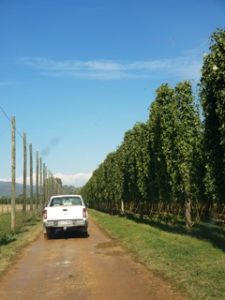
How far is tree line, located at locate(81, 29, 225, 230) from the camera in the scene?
621 inches

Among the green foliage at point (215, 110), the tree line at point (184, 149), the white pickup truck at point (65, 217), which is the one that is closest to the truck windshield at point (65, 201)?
the white pickup truck at point (65, 217)

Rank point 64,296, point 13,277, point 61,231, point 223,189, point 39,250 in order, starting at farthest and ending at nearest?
point 61,231, point 39,250, point 223,189, point 13,277, point 64,296

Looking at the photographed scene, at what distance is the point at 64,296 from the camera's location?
10.0m

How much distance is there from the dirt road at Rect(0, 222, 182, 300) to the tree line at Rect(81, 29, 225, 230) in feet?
13.4

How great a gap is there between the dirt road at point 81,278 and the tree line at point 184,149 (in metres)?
4.08

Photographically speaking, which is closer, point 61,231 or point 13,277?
point 13,277

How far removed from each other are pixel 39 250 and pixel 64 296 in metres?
9.44

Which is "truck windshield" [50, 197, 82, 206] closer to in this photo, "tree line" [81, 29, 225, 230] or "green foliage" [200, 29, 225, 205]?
"tree line" [81, 29, 225, 230]

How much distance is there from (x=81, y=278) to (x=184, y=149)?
11.5m

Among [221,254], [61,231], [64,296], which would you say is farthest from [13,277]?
[61,231]

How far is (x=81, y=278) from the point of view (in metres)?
12.1

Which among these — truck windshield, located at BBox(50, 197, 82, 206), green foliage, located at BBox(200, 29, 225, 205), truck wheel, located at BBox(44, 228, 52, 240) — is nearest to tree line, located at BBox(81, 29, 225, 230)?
green foliage, located at BBox(200, 29, 225, 205)

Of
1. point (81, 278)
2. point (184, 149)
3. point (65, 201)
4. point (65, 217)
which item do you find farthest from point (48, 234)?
point (81, 278)

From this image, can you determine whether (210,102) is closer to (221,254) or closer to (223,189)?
(223,189)
